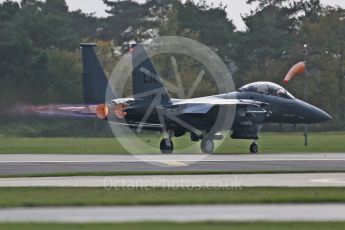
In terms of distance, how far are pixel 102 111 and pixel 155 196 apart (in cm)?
2283

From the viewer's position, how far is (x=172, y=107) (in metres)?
46.2

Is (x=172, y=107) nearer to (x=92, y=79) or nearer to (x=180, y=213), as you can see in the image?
(x=92, y=79)

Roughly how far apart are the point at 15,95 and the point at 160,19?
72.1 m

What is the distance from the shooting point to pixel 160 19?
132375 mm

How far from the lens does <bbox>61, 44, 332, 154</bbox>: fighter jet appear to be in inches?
1762

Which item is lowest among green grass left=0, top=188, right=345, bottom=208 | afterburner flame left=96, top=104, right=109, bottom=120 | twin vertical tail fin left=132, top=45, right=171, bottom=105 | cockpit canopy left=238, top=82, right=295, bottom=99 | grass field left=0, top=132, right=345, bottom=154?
grass field left=0, top=132, right=345, bottom=154

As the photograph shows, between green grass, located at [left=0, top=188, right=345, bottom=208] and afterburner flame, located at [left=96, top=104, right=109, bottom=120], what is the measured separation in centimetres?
2052

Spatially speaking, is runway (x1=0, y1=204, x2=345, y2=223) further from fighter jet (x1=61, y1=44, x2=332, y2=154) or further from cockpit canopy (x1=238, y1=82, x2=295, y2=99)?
cockpit canopy (x1=238, y1=82, x2=295, y2=99)

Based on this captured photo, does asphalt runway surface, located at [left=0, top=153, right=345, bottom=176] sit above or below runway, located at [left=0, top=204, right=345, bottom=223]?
below

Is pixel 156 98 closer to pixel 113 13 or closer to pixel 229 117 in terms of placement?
pixel 229 117

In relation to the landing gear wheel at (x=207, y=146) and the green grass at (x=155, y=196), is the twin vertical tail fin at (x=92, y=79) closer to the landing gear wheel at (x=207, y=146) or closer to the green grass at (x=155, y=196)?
the landing gear wheel at (x=207, y=146)

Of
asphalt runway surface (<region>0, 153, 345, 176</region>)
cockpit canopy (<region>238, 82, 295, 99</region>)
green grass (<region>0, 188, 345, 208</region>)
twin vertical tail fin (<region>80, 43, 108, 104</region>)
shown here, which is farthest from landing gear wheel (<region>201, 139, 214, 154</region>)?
green grass (<region>0, 188, 345, 208</region>)

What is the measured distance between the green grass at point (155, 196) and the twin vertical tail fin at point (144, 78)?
20.2 metres

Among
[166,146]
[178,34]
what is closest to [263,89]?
[166,146]
